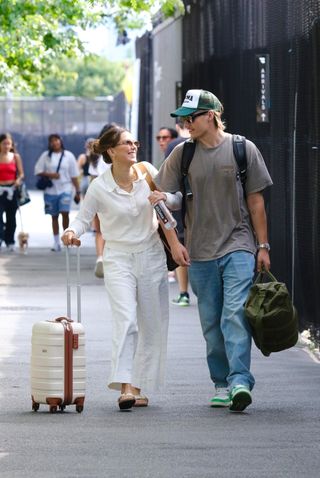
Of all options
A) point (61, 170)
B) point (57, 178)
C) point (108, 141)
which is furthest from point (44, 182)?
point (108, 141)

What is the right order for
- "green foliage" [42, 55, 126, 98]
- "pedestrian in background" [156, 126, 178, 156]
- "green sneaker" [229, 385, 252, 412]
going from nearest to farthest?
1. "green sneaker" [229, 385, 252, 412]
2. "pedestrian in background" [156, 126, 178, 156]
3. "green foliage" [42, 55, 126, 98]

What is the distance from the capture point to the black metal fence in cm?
1229

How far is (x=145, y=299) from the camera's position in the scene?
9.50m

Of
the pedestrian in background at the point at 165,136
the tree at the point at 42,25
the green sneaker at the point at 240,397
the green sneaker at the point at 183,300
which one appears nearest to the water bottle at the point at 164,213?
the green sneaker at the point at 240,397

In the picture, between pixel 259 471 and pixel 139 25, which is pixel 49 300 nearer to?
pixel 259 471

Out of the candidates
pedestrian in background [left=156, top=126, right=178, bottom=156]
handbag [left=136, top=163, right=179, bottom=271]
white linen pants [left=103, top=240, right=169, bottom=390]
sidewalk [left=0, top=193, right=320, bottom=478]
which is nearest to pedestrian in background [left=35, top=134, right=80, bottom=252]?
pedestrian in background [left=156, top=126, right=178, bottom=156]

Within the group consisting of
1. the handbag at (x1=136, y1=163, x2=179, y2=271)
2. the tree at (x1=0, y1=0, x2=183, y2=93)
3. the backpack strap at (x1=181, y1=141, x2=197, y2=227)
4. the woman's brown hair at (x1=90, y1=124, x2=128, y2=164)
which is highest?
the tree at (x1=0, y1=0, x2=183, y2=93)

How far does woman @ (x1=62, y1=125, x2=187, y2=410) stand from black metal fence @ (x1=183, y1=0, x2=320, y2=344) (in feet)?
9.10

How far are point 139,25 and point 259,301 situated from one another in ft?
72.8

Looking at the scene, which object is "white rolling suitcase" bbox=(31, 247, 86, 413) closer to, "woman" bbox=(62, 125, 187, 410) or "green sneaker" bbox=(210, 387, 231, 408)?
"woman" bbox=(62, 125, 187, 410)

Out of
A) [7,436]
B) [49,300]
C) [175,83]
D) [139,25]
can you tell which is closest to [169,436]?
[7,436]

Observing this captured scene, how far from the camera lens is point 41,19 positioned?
21.3 meters

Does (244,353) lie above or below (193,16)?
below

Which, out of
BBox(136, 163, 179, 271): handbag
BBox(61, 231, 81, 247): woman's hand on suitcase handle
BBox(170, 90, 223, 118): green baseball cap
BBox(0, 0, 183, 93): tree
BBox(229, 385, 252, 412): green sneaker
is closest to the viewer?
BBox(229, 385, 252, 412): green sneaker
